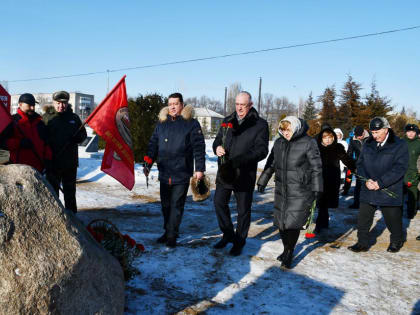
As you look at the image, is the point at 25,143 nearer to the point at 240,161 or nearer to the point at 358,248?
the point at 240,161

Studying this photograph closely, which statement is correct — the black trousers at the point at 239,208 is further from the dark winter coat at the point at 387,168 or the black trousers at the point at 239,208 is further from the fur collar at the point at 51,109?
the fur collar at the point at 51,109

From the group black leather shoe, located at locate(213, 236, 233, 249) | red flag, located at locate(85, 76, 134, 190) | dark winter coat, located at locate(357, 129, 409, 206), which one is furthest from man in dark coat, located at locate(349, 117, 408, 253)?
red flag, located at locate(85, 76, 134, 190)

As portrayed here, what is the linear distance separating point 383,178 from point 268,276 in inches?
81.1

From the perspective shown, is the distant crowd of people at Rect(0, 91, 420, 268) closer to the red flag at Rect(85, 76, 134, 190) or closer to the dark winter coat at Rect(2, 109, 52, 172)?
the dark winter coat at Rect(2, 109, 52, 172)

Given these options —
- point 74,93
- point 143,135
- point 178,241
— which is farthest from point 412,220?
point 74,93

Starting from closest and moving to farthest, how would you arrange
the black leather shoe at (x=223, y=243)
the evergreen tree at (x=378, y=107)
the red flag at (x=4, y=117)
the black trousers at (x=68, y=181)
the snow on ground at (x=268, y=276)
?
the snow on ground at (x=268, y=276) → the red flag at (x=4, y=117) → the black leather shoe at (x=223, y=243) → the black trousers at (x=68, y=181) → the evergreen tree at (x=378, y=107)

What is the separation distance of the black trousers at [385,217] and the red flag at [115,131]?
123 inches

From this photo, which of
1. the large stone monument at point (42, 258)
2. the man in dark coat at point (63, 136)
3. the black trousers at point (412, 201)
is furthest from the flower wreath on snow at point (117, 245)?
the black trousers at point (412, 201)

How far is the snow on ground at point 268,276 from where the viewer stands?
10.3 feet

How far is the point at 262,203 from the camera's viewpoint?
824 centimetres

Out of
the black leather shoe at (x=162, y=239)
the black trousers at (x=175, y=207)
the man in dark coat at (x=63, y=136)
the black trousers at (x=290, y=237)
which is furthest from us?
the man in dark coat at (x=63, y=136)

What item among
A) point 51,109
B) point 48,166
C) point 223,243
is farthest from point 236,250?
point 51,109

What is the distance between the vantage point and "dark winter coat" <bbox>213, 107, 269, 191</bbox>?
166 inches

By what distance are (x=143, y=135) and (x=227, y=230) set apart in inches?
385
